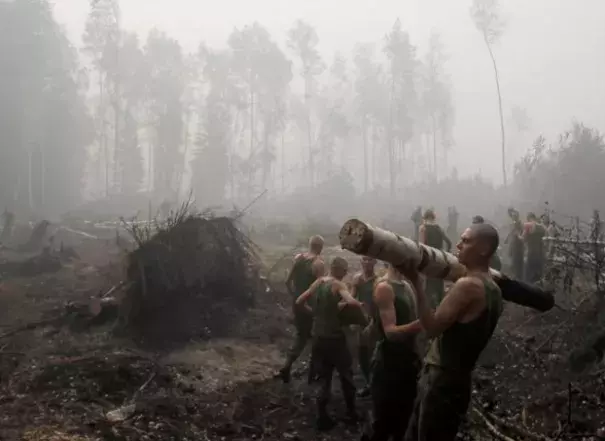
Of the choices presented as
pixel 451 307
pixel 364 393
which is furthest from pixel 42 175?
pixel 451 307

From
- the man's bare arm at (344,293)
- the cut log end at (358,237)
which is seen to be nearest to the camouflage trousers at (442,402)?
the cut log end at (358,237)

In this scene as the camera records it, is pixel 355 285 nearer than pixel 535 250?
Yes

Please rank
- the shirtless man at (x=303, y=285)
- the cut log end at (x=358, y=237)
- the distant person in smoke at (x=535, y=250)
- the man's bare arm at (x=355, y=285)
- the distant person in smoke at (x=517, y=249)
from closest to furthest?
the cut log end at (x=358, y=237)
the man's bare arm at (x=355, y=285)
the shirtless man at (x=303, y=285)
the distant person in smoke at (x=535, y=250)
the distant person in smoke at (x=517, y=249)

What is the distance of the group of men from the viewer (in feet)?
10.2

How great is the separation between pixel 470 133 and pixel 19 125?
410 ft

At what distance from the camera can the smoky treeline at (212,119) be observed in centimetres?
3559

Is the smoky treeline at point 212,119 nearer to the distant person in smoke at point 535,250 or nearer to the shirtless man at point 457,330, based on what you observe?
the distant person in smoke at point 535,250

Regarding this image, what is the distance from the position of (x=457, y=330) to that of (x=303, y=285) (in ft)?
15.0

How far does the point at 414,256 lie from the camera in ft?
9.11

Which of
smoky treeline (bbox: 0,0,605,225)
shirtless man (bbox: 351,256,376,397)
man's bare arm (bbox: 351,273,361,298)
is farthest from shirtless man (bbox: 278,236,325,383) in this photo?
smoky treeline (bbox: 0,0,605,225)

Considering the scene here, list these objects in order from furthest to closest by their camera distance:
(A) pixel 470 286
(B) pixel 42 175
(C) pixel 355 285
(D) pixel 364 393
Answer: (B) pixel 42 175 → (C) pixel 355 285 → (D) pixel 364 393 → (A) pixel 470 286

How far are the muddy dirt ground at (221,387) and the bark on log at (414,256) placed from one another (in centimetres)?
198

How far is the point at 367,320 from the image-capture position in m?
6.00

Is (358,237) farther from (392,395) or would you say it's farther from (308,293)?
(308,293)
